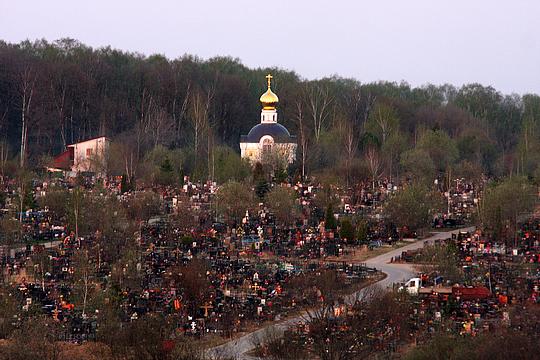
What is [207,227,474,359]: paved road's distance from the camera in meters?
24.9

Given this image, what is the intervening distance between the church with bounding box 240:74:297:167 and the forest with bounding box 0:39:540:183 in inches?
33.4

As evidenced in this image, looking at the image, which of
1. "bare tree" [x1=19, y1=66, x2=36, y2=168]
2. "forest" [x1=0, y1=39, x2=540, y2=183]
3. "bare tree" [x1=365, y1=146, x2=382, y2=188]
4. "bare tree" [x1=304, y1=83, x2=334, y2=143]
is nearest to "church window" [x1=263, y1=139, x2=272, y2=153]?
"forest" [x1=0, y1=39, x2=540, y2=183]

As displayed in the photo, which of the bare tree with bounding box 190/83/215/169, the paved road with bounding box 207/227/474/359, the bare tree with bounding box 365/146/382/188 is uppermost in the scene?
the bare tree with bounding box 190/83/215/169

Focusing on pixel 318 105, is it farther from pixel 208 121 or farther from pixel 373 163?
pixel 373 163

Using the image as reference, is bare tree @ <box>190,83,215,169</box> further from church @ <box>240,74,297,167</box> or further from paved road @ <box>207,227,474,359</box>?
paved road @ <box>207,227,474,359</box>

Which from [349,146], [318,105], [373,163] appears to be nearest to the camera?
[373,163]

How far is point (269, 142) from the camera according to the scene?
208ft

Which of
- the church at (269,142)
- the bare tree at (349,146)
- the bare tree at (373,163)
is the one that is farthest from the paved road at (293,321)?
the church at (269,142)

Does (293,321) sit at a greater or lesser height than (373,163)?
lesser

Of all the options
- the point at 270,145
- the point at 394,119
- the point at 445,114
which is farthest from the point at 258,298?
the point at 445,114

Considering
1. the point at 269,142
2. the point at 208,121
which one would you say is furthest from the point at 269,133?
the point at 208,121

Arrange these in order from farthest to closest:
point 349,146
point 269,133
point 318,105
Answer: point 318,105
point 269,133
point 349,146

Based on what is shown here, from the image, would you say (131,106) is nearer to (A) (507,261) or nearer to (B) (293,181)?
(B) (293,181)

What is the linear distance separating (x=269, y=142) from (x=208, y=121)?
8.16 meters
